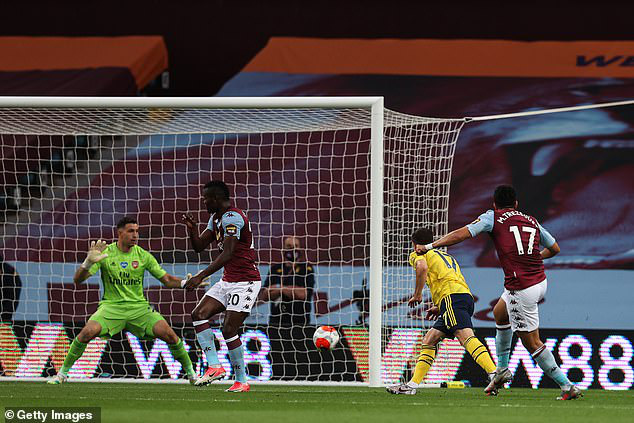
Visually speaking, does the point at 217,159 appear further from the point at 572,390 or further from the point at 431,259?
the point at 572,390

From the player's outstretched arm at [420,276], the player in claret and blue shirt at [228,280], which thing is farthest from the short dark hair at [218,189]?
the player's outstretched arm at [420,276]

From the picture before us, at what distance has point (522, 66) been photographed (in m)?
16.0

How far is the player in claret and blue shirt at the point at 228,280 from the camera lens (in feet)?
30.8

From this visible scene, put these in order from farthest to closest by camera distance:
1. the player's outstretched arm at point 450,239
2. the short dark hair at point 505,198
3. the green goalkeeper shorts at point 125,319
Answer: the green goalkeeper shorts at point 125,319 → the short dark hair at point 505,198 → the player's outstretched arm at point 450,239

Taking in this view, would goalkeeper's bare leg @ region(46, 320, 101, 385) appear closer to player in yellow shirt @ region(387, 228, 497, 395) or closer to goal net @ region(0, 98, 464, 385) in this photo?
goal net @ region(0, 98, 464, 385)

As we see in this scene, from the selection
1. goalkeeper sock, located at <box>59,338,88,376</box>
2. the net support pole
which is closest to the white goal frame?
the net support pole

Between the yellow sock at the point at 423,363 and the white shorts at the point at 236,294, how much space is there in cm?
162

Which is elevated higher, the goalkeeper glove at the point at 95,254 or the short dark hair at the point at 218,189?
the short dark hair at the point at 218,189

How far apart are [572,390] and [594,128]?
7221 millimetres

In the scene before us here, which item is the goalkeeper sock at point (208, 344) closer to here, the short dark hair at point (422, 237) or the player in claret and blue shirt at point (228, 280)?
the player in claret and blue shirt at point (228, 280)

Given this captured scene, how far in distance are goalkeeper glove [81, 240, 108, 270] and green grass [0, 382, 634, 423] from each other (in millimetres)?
1234

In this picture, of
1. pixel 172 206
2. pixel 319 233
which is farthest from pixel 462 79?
pixel 172 206

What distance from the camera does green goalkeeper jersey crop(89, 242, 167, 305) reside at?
10672 mm

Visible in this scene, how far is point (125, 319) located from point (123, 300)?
199 mm
